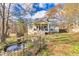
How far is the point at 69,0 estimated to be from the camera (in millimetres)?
878

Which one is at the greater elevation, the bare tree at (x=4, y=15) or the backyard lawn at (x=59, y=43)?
the bare tree at (x=4, y=15)

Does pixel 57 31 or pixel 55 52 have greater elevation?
pixel 57 31

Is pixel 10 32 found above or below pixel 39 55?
above

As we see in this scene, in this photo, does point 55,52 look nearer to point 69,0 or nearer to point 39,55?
point 39,55

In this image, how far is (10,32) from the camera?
34.5 inches

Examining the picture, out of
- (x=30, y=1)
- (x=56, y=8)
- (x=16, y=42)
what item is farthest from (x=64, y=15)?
(x=16, y=42)

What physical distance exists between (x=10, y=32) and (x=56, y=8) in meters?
0.32

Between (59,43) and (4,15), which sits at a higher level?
(4,15)

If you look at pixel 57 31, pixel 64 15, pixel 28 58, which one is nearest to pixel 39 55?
pixel 28 58

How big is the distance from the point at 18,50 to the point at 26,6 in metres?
0.27

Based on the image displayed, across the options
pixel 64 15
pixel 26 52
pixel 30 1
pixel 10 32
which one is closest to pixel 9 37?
pixel 10 32

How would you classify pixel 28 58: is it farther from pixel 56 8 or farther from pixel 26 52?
pixel 56 8

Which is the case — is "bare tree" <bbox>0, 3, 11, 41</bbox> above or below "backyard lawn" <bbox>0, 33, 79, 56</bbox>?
above

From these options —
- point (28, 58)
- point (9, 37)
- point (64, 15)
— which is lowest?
point (28, 58)
